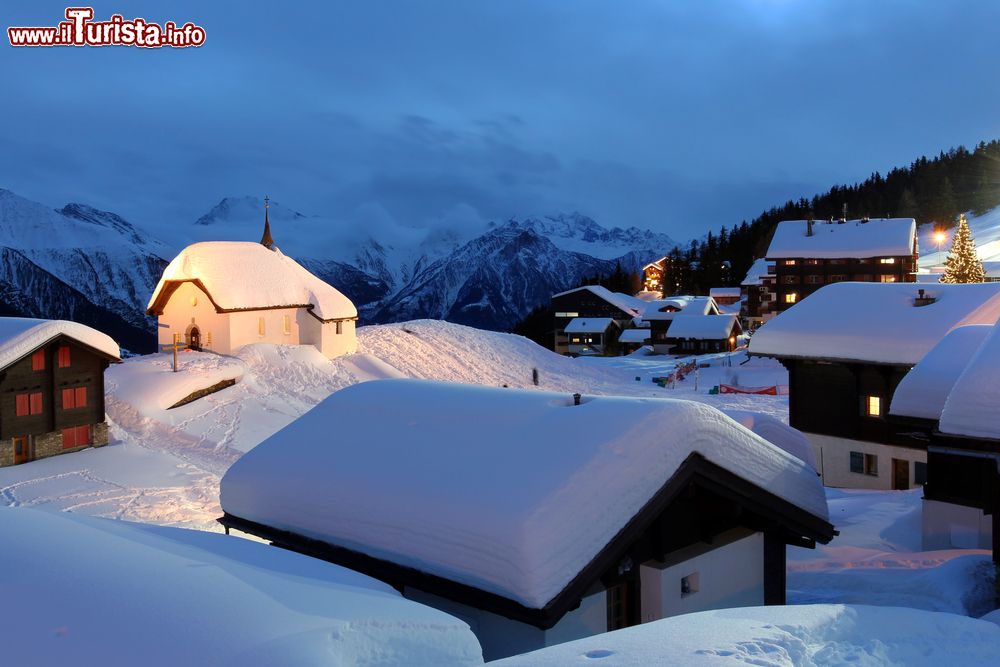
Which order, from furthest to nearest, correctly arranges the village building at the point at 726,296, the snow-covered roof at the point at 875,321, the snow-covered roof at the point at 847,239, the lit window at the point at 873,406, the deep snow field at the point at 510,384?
the village building at the point at 726,296, the snow-covered roof at the point at 847,239, the lit window at the point at 873,406, the snow-covered roof at the point at 875,321, the deep snow field at the point at 510,384

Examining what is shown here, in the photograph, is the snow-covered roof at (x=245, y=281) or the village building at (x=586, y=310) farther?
the village building at (x=586, y=310)

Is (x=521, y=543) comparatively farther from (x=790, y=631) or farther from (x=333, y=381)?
(x=333, y=381)

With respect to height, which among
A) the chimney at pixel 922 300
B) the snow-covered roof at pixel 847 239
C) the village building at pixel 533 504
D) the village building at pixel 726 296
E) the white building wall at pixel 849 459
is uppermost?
the snow-covered roof at pixel 847 239

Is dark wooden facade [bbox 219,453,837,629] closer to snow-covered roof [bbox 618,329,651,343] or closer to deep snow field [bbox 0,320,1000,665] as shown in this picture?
deep snow field [bbox 0,320,1000,665]

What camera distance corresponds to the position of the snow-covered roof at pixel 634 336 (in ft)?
257

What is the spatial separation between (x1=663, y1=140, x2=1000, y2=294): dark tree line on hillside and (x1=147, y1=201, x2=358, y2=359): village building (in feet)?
262

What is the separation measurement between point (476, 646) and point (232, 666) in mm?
2090

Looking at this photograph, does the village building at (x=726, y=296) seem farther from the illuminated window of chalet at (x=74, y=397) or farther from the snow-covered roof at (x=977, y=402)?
the snow-covered roof at (x=977, y=402)

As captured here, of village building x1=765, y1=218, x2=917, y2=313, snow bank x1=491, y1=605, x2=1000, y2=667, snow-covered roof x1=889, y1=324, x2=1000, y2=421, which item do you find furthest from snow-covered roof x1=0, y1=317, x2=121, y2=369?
village building x1=765, y1=218, x2=917, y2=313

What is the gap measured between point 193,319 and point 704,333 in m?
45.8

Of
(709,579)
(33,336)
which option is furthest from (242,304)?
(709,579)

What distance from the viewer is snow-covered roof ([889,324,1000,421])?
14836 mm

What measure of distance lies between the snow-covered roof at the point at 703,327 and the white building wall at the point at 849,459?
4453 centimetres

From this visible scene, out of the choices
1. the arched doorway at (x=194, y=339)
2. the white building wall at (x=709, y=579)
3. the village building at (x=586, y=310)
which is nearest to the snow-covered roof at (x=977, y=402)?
the white building wall at (x=709, y=579)
